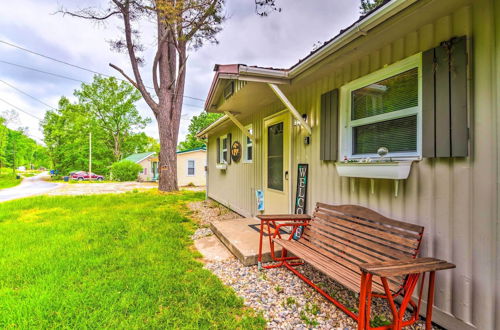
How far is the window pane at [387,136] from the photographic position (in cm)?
192

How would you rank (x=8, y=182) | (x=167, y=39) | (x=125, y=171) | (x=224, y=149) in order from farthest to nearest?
(x=125, y=171) → (x=8, y=182) → (x=167, y=39) → (x=224, y=149)

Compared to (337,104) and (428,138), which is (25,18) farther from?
(428,138)

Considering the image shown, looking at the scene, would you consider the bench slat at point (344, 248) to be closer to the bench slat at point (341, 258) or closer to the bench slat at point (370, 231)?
the bench slat at point (341, 258)

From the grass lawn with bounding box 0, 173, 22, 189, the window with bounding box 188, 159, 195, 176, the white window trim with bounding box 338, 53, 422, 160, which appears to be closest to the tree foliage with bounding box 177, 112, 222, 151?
the window with bounding box 188, 159, 195, 176

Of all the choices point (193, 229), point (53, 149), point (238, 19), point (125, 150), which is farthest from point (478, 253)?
point (125, 150)

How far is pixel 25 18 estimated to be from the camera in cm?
942

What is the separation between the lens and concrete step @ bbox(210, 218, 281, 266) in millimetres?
2834

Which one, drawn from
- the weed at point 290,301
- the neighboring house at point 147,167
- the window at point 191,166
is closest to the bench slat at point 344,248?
the weed at point 290,301

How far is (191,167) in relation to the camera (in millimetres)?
17500

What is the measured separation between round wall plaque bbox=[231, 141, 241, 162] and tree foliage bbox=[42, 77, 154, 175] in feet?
85.8

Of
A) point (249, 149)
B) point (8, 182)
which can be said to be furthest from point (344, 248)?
point (8, 182)

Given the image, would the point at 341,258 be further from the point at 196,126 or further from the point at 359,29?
the point at 196,126

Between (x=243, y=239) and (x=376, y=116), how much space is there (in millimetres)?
2377

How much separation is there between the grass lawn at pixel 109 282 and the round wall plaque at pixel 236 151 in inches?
91.1
